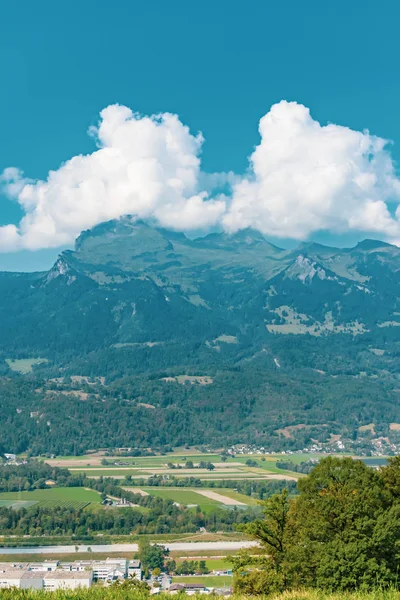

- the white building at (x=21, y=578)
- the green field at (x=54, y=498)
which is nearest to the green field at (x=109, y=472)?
the green field at (x=54, y=498)

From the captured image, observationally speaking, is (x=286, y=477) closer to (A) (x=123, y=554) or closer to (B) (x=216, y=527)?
(B) (x=216, y=527)

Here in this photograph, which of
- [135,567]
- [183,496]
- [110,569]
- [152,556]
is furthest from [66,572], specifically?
[183,496]

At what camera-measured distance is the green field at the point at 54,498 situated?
5330 inches

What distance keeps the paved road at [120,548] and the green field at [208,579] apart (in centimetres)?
1495

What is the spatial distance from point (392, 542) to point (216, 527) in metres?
87.0

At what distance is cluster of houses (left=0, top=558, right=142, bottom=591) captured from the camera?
225ft

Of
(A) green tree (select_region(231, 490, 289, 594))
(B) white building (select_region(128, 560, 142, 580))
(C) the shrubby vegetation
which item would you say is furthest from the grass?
(B) white building (select_region(128, 560, 142, 580))

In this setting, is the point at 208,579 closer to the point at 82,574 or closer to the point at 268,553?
the point at 82,574

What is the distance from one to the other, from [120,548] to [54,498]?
49.9m

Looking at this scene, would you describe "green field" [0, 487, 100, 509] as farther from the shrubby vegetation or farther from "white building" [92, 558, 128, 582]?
the shrubby vegetation

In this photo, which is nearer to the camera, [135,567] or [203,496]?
[135,567]

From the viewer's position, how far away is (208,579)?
78312 mm

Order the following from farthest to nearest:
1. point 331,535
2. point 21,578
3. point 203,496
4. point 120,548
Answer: point 203,496 → point 120,548 → point 21,578 → point 331,535

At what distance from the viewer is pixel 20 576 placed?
2771 inches
